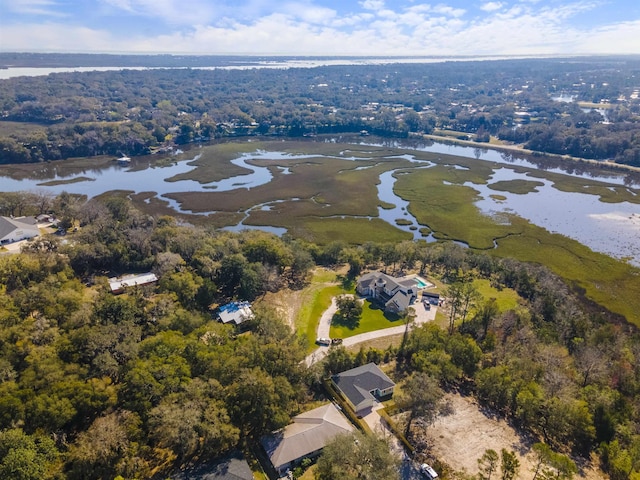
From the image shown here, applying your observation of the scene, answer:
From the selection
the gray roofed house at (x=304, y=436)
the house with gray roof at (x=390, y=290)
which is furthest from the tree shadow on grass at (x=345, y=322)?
the gray roofed house at (x=304, y=436)

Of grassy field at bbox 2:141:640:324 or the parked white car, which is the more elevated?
the parked white car

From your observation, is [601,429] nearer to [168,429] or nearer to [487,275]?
[487,275]

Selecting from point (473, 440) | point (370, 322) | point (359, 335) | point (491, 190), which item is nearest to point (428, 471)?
point (473, 440)

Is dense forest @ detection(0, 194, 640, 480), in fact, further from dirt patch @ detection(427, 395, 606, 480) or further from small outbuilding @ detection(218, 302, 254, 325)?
dirt patch @ detection(427, 395, 606, 480)

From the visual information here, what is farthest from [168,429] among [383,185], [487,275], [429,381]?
[383,185]

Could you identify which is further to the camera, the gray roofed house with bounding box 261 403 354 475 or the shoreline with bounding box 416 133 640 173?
the shoreline with bounding box 416 133 640 173

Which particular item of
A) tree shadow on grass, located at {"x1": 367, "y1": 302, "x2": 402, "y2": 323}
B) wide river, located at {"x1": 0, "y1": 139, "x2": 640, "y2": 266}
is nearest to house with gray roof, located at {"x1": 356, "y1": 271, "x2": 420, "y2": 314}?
tree shadow on grass, located at {"x1": 367, "y1": 302, "x2": 402, "y2": 323}

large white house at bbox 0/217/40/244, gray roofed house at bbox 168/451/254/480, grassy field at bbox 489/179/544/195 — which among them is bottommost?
grassy field at bbox 489/179/544/195
